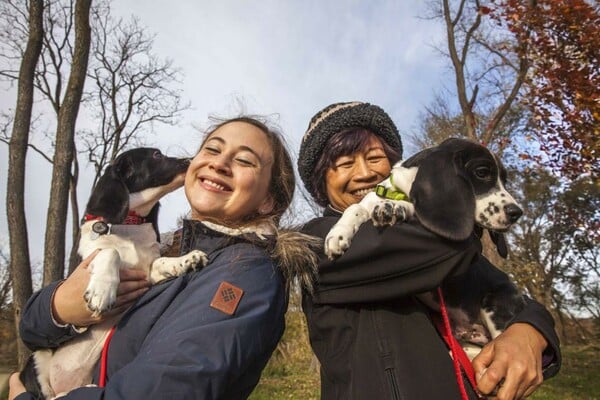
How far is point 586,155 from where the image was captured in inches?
277

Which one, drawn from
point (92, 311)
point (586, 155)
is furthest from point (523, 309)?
point (586, 155)

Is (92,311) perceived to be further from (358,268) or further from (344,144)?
(344,144)

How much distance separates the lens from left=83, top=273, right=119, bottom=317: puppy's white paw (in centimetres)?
188

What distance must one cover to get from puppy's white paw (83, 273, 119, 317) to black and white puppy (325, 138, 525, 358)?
885 millimetres

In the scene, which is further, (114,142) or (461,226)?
(114,142)

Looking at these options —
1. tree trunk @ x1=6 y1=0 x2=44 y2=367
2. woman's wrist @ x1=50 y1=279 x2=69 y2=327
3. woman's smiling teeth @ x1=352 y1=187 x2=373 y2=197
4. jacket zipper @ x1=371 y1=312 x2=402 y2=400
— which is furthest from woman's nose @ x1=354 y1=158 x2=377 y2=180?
tree trunk @ x1=6 y1=0 x2=44 y2=367

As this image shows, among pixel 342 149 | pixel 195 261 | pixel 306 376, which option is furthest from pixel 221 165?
pixel 306 376

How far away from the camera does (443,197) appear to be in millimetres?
1877

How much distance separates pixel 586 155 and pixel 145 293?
23.3ft

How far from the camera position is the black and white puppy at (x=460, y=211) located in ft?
6.12

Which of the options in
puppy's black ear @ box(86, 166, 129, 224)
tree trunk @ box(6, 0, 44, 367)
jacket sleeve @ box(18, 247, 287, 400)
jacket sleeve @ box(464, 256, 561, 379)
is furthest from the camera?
tree trunk @ box(6, 0, 44, 367)

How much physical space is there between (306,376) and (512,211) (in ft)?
35.6

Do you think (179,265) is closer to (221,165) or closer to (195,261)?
(195,261)

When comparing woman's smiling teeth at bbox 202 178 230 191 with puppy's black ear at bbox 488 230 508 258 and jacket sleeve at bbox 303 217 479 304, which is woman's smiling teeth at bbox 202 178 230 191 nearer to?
jacket sleeve at bbox 303 217 479 304
